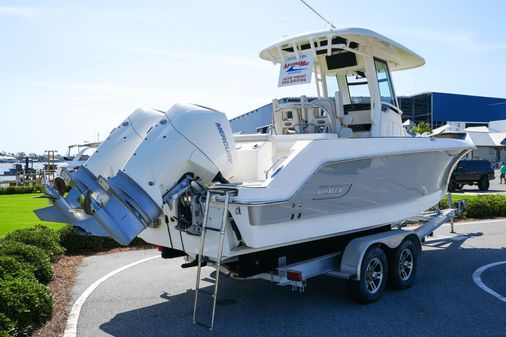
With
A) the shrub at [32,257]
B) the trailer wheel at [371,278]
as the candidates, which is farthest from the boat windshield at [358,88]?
the shrub at [32,257]

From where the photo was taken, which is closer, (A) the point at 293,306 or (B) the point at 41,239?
(A) the point at 293,306

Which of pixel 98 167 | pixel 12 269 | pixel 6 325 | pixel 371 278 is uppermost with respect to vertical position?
pixel 98 167

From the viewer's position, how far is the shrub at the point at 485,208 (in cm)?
1333

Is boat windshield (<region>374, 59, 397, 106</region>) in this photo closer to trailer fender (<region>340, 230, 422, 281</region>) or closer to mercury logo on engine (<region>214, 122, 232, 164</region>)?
trailer fender (<region>340, 230, 422, 281</region>)

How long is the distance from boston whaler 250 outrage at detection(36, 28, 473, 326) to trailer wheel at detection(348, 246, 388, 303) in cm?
2

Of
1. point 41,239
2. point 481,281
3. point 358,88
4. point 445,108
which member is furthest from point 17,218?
point 445,108

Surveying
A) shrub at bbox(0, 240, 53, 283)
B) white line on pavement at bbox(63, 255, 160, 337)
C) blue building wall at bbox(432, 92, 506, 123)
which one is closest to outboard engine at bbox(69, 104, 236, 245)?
white line on pavement at bbox(63, 255, 160, 337)

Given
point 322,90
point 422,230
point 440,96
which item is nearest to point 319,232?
point 422,230

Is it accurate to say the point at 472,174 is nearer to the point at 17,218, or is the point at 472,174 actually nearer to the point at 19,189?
the point at 17,218

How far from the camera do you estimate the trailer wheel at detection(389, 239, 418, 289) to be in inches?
264

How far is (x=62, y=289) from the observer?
6996 mm

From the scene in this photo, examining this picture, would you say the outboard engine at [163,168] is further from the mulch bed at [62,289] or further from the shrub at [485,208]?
the shrub at [485,208]

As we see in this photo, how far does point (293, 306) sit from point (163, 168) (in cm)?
247

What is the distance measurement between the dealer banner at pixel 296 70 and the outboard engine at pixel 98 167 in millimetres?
2294
